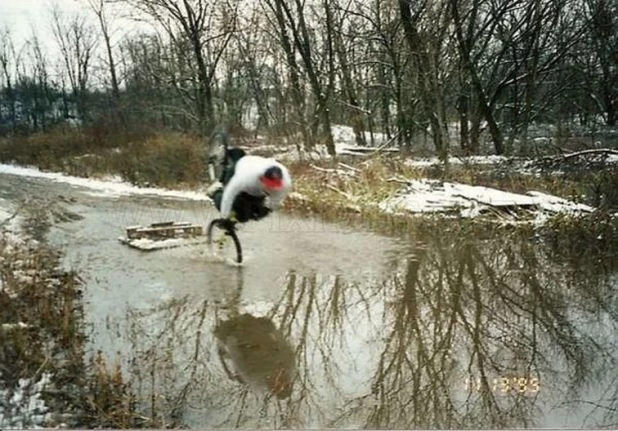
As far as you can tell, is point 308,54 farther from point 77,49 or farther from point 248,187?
point 77,49

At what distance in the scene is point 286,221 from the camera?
198 centimetres

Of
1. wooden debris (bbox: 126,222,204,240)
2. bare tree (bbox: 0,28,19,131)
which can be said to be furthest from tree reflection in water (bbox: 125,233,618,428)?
bare tree (bbox: 0,28,19,131)

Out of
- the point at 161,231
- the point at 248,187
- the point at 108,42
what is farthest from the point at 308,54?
the point at 161,231

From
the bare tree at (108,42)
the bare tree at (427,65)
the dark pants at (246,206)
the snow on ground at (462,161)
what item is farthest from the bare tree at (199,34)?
the snow on ground at (462,161)

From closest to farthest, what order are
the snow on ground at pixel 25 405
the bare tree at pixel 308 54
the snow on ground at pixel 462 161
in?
the snow on ground at pixel 25 405
the bare tree at pixel 308 54
the snow on ground at pixel 462 161

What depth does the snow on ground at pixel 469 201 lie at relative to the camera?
1981mm

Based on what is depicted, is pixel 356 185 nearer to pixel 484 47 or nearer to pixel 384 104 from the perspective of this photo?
pixel 384 104

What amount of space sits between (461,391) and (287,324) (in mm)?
489

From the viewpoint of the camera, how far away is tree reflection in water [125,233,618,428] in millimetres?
1669

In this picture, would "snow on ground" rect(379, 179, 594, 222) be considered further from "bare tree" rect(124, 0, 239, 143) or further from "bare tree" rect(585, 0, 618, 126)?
"bare tree" rect(124, 0, 239, 143)

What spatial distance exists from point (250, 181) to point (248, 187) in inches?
0.7

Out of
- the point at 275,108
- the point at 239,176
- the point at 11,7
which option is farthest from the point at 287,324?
the point at 11,7

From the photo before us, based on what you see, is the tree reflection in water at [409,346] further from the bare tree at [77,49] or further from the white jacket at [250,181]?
the bare tree at [77,49]

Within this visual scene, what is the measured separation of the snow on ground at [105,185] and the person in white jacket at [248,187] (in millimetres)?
73
